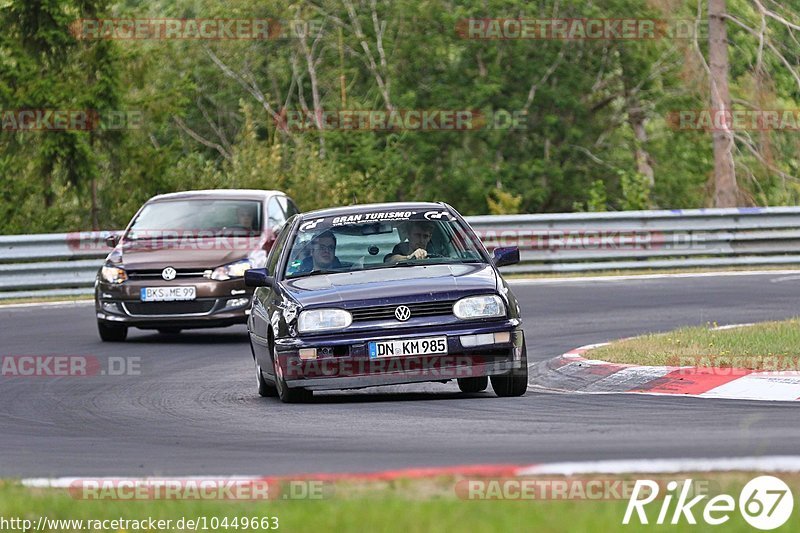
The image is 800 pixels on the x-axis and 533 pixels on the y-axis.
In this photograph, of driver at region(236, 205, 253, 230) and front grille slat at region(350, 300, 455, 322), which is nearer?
front grille slat at region(350, 300, 455, 322)

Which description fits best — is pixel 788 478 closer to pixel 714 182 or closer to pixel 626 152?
Answer: pixel 714 182

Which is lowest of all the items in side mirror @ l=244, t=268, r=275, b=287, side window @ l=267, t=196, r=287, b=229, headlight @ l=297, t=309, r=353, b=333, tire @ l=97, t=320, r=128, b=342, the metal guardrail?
the metal guardrail

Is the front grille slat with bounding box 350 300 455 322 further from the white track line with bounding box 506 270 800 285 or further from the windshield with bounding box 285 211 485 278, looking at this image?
the white track line with bounding box 506 270 800 285

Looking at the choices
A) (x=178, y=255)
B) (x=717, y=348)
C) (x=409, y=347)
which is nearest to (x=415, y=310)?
(x=409, y=347)

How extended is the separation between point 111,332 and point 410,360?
25.0 feet

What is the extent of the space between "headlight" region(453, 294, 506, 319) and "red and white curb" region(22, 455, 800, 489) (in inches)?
156

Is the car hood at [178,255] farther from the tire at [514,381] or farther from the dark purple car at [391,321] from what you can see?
the tire at [514,381]

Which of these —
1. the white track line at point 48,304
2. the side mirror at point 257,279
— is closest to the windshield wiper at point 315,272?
the side mirror at point 257,279

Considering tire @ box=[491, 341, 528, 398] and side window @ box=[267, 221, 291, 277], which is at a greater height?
side window @ box=[267, 221, 291, 277]

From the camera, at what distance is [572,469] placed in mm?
7020

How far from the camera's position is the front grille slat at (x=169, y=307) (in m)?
17.3

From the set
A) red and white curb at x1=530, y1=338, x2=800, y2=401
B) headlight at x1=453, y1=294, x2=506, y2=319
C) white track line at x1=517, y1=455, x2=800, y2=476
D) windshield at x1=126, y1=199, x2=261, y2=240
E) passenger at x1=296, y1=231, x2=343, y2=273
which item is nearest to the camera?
white track line at x1=517, y1=455, x2=800, y2=476

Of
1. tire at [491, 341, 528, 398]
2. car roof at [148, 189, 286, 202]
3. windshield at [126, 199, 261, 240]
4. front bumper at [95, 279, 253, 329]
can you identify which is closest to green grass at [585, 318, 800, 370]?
tire at [491, 341, 528, 398]

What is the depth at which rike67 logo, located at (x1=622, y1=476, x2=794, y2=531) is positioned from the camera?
19.0 feet
